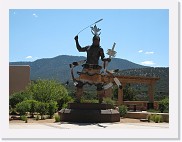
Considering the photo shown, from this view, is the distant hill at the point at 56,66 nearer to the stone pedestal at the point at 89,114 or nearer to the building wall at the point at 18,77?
the building wall at the point at 18,77

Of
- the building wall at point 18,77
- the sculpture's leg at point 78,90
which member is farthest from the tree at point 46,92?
the building wall at point 18,77

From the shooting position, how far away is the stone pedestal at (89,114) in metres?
14.8

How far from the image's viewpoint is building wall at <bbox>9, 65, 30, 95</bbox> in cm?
4503

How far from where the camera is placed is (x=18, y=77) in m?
45.6

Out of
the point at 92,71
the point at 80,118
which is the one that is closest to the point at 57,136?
the point at 80,118

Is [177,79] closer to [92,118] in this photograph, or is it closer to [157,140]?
[157,140]

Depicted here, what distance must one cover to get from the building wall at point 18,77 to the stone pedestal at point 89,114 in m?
30.6

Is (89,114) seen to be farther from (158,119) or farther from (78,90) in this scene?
(158,119)

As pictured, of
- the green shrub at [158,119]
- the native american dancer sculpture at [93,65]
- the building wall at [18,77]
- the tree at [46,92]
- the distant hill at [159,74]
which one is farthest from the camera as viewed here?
the distant hill at [159,74]

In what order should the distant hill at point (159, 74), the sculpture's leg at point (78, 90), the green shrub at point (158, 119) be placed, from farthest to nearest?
the distant hill at point (159, 74)
the green shrub at point (158, 119)
the sculpture's leg at point (78, 90)

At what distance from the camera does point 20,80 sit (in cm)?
4553

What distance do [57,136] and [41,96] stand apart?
17400mm

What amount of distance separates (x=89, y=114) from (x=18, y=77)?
32.2m

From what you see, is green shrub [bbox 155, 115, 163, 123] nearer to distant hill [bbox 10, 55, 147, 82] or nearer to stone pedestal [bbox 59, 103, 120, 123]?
stone pedestal [bbox 59, 103, 120, 123]
